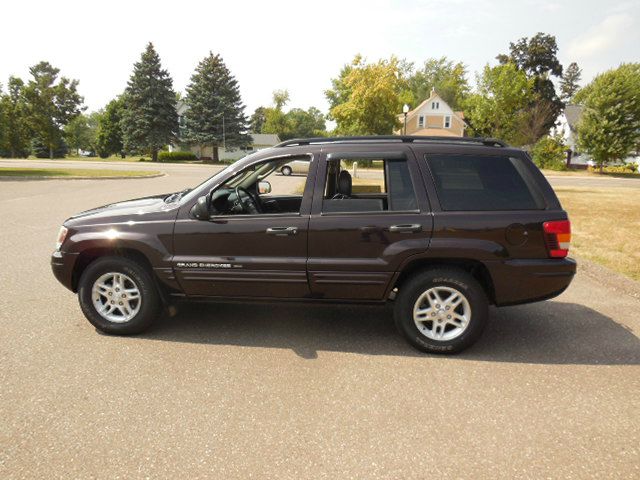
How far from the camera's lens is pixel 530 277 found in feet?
11.5

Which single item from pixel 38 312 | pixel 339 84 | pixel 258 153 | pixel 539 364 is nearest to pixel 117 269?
pixel 38 312

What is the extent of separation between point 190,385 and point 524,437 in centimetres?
234

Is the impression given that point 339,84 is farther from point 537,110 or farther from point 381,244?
point 381,244

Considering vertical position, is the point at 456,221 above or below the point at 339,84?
below

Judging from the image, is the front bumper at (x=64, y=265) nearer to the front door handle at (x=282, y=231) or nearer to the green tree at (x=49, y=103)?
the front door handle at (x=282, y=231)

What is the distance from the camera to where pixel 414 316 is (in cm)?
365

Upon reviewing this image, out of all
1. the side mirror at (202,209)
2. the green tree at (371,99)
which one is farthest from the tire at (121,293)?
the green tree at (371,99)

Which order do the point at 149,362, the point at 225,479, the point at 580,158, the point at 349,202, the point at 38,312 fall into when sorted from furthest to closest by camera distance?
the point at 580,158 < the point at 38,312 < the point at 349,202 < the point at 149,362 < the point at 225,479

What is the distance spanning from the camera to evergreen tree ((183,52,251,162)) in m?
46.8

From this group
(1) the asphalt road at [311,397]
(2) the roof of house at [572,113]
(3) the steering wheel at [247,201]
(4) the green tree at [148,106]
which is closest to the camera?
(1) the asphalt road at [311,397]

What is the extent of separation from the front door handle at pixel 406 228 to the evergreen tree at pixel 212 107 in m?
46.5

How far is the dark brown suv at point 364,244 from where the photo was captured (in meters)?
3.52

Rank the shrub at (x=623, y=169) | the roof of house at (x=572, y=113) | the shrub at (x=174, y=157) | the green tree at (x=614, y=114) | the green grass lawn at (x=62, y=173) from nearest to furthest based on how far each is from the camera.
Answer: the green grass lawn at (x=62, y=173) → the green tree at (x=614, y=114) → the shrub at (x=623, y=169) → the shrub at (x=174, y=157) → the roof of house at (x=572, y=113)

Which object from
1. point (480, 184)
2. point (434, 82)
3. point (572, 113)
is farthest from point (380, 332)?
point (434, 82)
